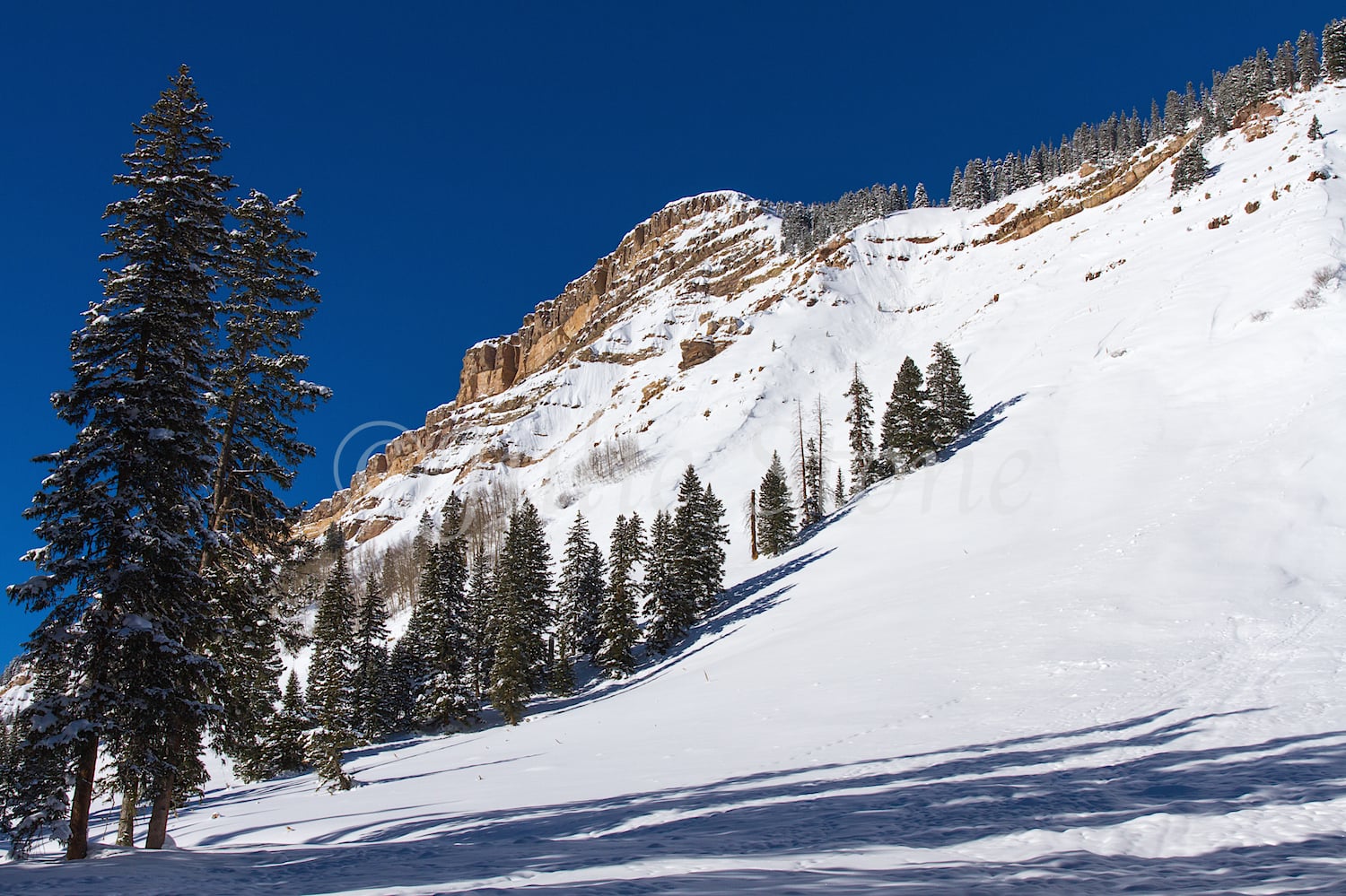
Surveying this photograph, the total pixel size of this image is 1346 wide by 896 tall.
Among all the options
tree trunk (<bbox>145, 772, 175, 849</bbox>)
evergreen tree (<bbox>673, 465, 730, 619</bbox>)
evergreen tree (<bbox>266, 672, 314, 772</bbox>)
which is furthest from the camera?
evergreen tree (<bbox>673, 465, 730, 619</bbox>)

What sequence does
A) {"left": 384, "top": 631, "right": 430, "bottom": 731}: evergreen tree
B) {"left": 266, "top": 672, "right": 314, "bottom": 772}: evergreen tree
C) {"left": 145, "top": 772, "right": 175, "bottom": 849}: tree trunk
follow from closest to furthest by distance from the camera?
1. {"left": 145, "top": 772, "right": 175, "bottom": 849}: tree trunk
2. {"left": 266, "top": 672, "right": 314, "bottom": 772}: evergreen tree
3. {"left": 384, "top": 631, "right": 430, "bottom": 731}: evergreen tree

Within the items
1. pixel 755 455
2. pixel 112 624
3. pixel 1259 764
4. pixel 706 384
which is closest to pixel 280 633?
pixel 112 624

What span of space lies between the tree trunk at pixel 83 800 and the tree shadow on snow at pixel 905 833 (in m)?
0.81

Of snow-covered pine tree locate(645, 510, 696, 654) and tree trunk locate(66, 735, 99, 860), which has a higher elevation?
snow-covered pine tree locate(645, 510, 696, 654)

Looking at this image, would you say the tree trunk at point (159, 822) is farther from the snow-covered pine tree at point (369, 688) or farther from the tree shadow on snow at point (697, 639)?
the snow-covered pine tree at point (369, 688)

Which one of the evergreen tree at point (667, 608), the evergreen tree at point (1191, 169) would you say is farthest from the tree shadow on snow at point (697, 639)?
the evergreen tree at point (1191, 169)

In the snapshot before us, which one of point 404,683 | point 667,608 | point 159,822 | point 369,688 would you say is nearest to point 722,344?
point 667,608

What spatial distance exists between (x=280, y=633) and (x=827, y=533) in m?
36.6

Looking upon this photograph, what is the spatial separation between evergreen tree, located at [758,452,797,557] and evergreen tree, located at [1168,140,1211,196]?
7229 centimetres

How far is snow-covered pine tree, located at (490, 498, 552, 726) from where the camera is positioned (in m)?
35.7

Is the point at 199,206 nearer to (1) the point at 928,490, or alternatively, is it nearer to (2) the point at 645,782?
(2) the point at 645,782

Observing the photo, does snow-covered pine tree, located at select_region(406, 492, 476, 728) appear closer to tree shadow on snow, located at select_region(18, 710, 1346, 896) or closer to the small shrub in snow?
tree shadow on snow, located at select_region(18, 710, 1346, 896)

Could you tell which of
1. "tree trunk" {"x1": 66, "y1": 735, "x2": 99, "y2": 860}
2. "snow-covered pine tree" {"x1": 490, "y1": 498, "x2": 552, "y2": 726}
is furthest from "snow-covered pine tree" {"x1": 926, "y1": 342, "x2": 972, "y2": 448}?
"tree trunk" {"x1": 66, "y1": 735, "x2": 99, "y2": 860}

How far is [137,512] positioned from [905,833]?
13.2 meters
